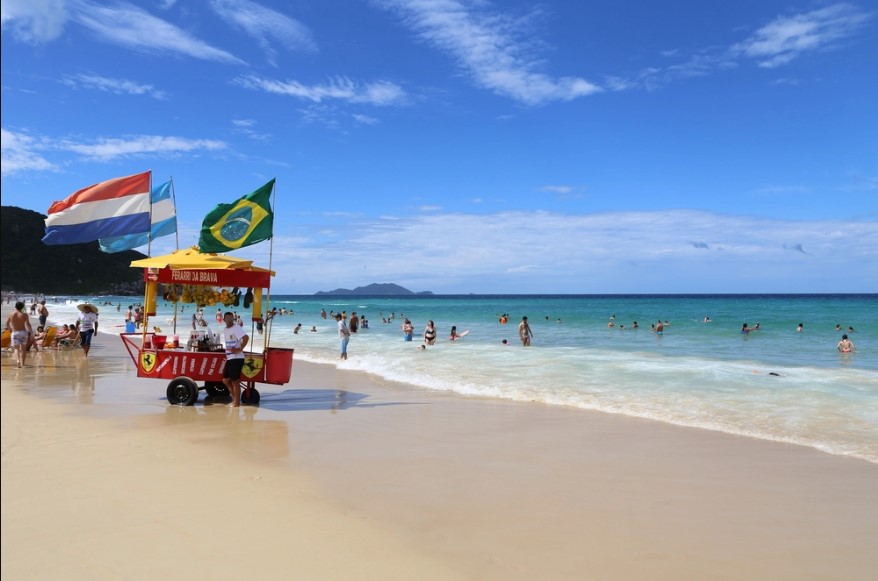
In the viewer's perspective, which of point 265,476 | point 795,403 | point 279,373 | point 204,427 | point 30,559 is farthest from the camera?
point 795,403

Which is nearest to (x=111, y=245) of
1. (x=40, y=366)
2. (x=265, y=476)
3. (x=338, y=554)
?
(x=40, y=366)

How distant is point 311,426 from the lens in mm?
9227

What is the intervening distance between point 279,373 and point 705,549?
7.75 metres

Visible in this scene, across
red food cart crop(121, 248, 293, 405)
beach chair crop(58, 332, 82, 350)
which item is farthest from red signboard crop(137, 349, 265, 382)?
beach chair crop(58, 332, 82, 350)

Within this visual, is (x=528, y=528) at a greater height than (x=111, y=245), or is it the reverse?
(x=111, y=245)

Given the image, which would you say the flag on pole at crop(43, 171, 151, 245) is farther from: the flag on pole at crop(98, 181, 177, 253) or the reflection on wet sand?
the reflection on wet sand

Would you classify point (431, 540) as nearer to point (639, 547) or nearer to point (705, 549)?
point (639, 547)

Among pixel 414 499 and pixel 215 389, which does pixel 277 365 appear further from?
pixel 414 499

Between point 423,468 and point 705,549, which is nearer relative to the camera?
point 705,549

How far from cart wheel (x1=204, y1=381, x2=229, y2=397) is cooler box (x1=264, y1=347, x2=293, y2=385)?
4.19 ft

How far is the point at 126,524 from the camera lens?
4977mm

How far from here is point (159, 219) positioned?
41.8 feet

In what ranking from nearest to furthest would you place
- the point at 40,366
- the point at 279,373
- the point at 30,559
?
the point at 30,559 < the point at 279,373 < the point at 40,366

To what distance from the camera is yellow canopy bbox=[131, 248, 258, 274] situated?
10.2 m
